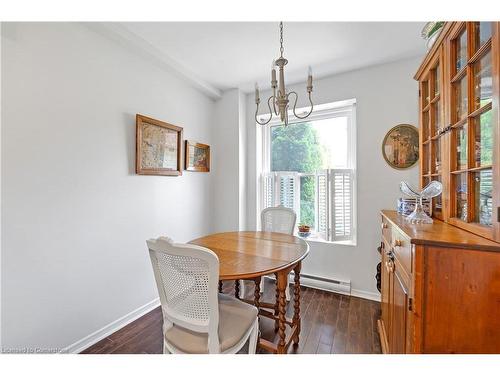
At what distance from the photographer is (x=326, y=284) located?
2.61 m

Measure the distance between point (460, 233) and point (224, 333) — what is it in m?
1.23

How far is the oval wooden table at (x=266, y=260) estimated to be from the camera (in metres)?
1.25

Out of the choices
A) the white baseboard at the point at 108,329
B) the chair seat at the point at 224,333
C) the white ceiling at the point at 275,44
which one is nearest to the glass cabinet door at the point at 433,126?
the white ceiling at the point at 275,44

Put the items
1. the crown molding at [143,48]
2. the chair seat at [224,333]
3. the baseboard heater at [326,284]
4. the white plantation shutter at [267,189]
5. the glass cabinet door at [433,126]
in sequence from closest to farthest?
the chair seat at [224,333] → the glass cabinet door at [433,126] → the crown molding at [143,48] → the baseboard heater at [326,284] → the white plantation shutter at [267,189]

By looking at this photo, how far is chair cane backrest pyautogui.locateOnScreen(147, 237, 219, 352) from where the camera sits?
3.18ft

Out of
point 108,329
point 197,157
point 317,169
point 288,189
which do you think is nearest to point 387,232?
point 317,169

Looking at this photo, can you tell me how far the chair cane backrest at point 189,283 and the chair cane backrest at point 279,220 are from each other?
55.9 inches

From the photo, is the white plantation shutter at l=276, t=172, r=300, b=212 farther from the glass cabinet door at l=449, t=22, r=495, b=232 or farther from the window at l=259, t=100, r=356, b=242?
the glass cabinet door at l=449, t=22, r=495, b=232

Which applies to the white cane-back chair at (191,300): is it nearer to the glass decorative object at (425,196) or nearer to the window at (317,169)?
the glass decorative object at (425,196)

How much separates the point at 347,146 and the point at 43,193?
3.01 m

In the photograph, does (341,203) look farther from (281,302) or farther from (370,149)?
(281,302)

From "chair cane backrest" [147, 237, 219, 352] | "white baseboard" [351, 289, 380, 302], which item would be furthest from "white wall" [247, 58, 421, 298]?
"chair cane backrest" [147, 237, 219, 352]
